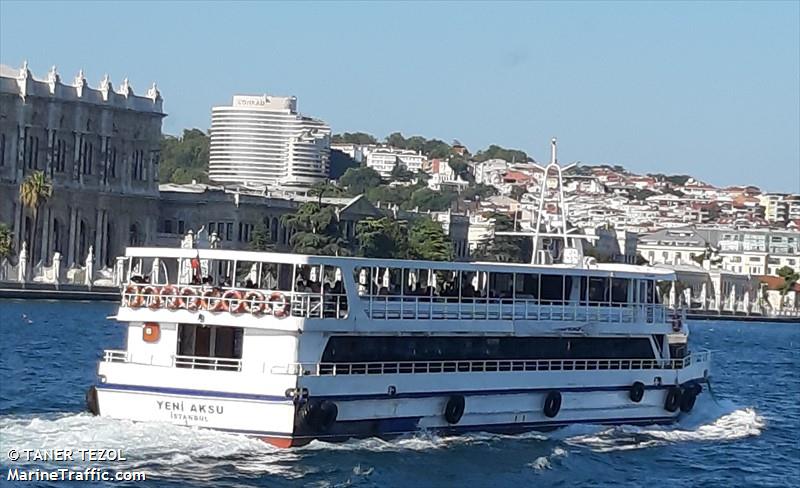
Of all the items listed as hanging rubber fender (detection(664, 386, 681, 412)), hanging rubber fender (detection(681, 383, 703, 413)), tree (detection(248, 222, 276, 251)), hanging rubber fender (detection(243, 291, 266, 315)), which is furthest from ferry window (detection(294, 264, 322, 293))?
tree (detection(248, 222, 276, 251))

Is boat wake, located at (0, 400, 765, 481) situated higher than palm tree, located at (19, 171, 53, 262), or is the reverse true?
A: palm tree, located at (19, 171, 53, 262)

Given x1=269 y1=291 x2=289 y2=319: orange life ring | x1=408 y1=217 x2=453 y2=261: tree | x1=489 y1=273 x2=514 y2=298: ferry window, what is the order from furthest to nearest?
x1=408 y1=217 x2=453 y2=261: tree < x1=489 y1=273 x2=514 y2=298: ferry window < x1=269 y1=291 x2=289 y2=319: orange life ring

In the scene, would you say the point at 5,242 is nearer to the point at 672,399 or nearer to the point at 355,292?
the point at 672,399

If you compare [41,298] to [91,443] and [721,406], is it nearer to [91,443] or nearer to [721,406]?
[721,406]

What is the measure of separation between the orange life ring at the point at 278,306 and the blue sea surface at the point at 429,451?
195 cm

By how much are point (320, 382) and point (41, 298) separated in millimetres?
61979

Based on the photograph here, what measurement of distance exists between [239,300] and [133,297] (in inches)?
74.7

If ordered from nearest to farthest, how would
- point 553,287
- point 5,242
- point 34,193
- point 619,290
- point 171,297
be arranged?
point 171,297
point 553,287
point 619,290
point 5,242
point 34,193

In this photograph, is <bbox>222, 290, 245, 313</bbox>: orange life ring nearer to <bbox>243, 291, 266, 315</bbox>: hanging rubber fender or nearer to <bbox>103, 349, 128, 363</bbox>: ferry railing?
<bbox>243, 291, 266, 315</bbox>: hanging rubber fender

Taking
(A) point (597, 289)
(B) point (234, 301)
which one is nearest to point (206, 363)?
(B) point (234, 301)

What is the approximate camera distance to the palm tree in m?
102

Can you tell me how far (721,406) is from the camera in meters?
41.0

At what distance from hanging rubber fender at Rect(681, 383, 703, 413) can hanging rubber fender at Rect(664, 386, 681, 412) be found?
29 centimetres

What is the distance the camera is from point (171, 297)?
99.7ft
